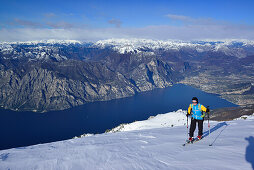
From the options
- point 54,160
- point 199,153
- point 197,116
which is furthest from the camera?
point 197,116

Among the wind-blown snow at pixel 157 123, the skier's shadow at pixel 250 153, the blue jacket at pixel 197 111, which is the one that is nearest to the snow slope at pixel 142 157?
the skier's shadow at pixel 250 153

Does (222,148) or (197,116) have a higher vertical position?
(197,116)

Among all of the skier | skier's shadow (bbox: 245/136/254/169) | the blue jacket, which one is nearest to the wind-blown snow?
the skier

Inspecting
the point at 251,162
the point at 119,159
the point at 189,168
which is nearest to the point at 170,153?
the point at 189,168

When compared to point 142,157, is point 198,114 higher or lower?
higher

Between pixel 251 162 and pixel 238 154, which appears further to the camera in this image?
pixel 238 154

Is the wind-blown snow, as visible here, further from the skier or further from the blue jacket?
the blue jacket

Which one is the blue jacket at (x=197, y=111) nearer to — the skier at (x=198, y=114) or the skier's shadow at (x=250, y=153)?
the skier at (x=198, y=114)

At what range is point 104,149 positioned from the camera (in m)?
12.0

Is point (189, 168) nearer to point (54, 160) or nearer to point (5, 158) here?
point (54, 160)

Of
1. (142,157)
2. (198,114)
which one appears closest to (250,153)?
(198,114)

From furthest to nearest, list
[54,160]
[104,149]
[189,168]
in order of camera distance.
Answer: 1. [104,149]
2. [54,160]
3. [189,168]

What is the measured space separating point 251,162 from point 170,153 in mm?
4088

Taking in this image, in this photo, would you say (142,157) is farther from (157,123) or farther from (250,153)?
(157,123)
